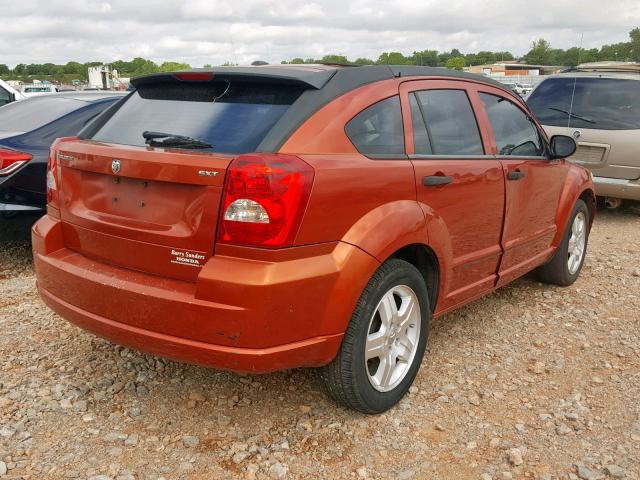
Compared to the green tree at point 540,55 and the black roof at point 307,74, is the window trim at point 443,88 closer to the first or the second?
the black roof at point 307,74

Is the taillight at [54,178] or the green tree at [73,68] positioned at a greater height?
the taillight at [54,178]

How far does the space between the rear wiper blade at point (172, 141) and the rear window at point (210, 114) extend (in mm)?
29

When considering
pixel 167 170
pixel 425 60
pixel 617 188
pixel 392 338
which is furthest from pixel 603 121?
pixel 167 170

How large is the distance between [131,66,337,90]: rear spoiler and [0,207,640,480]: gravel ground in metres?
1.58

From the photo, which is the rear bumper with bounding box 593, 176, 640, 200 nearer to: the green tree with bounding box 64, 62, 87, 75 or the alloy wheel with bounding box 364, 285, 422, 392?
the alloy wheel with bounding box 364, 285, 422, 392

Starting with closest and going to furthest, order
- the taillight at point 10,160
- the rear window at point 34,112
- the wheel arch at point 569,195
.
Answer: the wheel arch at point 569,195, the taillight at point 10,160, the rear window at point 34,112

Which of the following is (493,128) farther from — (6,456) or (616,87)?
(616,87)

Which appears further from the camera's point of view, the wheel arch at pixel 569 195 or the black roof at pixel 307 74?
the wheel arch at pixel 569 195

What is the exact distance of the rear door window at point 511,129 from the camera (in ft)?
13.3

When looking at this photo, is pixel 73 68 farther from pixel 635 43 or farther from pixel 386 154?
pixel 386 154

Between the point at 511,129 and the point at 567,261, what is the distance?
1457mm

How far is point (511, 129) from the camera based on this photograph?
4.27 m

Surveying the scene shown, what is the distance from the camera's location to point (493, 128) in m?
3.99

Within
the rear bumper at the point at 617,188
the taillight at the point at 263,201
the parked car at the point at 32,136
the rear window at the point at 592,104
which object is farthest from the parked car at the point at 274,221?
the rear window at the point at 592,104
